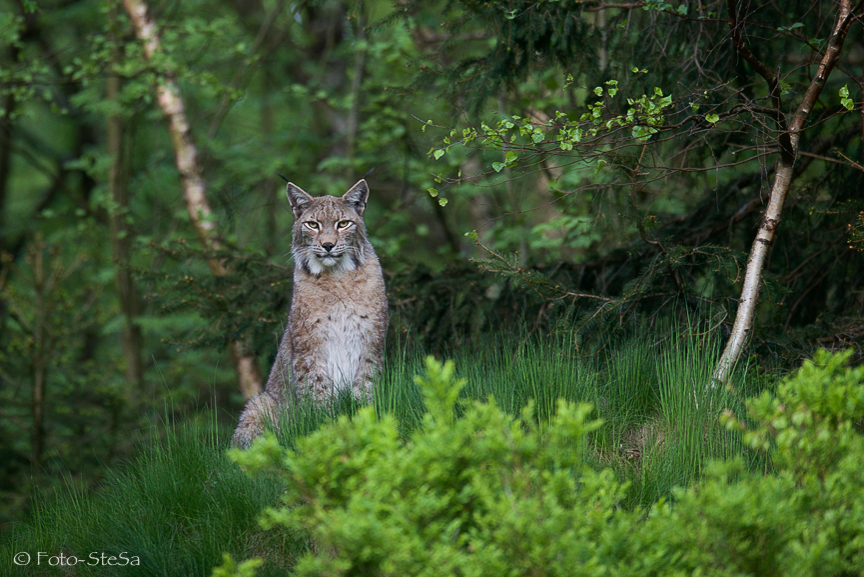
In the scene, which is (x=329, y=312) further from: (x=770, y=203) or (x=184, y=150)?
(x=184, y=150)

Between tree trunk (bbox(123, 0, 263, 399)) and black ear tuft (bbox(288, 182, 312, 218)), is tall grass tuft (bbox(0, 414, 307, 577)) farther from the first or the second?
tree trunk (bbox(123, 0, 263, 399))

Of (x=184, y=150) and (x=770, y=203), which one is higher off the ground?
(x=184, y=150)

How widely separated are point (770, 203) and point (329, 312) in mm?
3151

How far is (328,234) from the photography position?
5887mm

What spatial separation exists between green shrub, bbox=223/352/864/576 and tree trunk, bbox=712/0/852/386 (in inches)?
55.1

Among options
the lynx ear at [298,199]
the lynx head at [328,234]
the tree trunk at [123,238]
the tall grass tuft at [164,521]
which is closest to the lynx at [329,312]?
the lynx head at [328,234]

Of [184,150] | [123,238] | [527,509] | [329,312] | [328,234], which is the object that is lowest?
[123,238]

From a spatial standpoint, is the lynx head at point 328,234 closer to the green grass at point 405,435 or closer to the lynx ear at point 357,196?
the lynx ear at point 357,196

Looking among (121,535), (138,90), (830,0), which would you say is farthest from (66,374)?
(830,0)

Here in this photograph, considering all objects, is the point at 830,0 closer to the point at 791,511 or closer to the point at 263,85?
the point at 791,511

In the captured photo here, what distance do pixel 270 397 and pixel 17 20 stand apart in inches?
254

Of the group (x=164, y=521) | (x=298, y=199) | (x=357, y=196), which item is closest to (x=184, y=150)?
(x=298, y=199)

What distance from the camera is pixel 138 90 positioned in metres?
9.45

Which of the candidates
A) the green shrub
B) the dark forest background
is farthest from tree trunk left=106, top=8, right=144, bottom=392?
the green shrub
